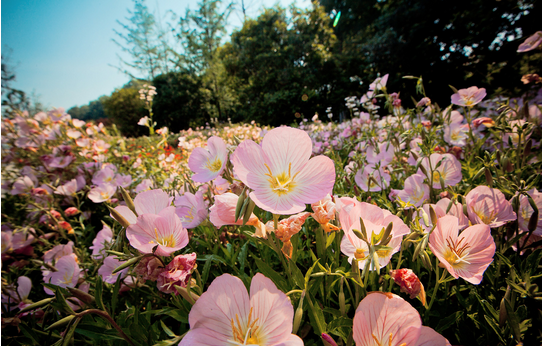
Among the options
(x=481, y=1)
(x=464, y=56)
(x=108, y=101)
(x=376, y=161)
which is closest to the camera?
(x=376, y=161)

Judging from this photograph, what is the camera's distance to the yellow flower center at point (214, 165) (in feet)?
2.58

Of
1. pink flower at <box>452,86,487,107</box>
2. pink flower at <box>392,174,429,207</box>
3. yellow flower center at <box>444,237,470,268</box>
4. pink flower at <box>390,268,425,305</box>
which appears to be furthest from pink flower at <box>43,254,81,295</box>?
pink flower at <box>452,86,487,107</box>

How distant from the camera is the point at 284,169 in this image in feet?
1.95

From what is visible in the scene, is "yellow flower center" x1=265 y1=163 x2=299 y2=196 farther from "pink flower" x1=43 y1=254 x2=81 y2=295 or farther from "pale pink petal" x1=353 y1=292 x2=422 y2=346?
"pink flower" x1=43 y1=254 x2=81 y2=295

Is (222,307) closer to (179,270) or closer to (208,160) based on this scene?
(179,270)

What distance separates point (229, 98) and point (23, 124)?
52.3 feet

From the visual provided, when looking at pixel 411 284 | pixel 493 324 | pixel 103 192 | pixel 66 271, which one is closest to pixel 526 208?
pixel 493 324

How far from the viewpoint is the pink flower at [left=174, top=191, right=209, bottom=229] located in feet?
2.49

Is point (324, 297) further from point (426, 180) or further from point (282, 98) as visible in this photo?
point (282, 98)

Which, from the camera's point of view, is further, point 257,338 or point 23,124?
point 23,124

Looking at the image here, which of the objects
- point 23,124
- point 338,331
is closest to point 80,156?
point 23,124

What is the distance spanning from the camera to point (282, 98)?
13867 millimetres

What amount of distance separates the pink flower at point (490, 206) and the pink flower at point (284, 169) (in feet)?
1.69

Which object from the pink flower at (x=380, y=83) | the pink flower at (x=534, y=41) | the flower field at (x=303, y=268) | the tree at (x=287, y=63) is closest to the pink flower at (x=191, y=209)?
the flower field at (x=303, y=268)
